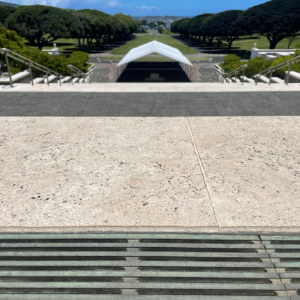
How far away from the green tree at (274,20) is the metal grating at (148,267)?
177ft

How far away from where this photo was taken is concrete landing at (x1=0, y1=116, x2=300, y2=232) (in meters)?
4.89

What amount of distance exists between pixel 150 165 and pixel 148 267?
2874mm

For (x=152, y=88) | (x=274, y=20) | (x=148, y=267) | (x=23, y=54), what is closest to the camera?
(x=148, y=267)

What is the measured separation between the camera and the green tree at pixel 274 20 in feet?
162

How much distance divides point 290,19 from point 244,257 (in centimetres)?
5507

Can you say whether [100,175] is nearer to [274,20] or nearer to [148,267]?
[148,267]

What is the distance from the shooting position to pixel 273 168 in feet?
21.2

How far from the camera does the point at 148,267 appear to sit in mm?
4027

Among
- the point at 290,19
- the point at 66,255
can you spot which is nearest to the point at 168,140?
the point at 66,255

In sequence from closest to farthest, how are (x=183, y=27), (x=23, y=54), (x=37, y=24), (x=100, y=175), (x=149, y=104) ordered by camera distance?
(x=100, y=175)
(x=149, y=104)
(x=23, y=54)
(x=37, y=24)
(x=183, y=27)

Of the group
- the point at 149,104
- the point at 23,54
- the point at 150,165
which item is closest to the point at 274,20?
the point at 23,54

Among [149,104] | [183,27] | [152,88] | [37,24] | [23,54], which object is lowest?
[149,104]

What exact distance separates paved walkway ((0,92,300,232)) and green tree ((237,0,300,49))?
46.2 m

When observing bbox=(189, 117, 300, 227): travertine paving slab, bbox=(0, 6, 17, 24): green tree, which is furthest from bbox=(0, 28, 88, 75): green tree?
bbox=(0, 6, 17, 24): green tree
